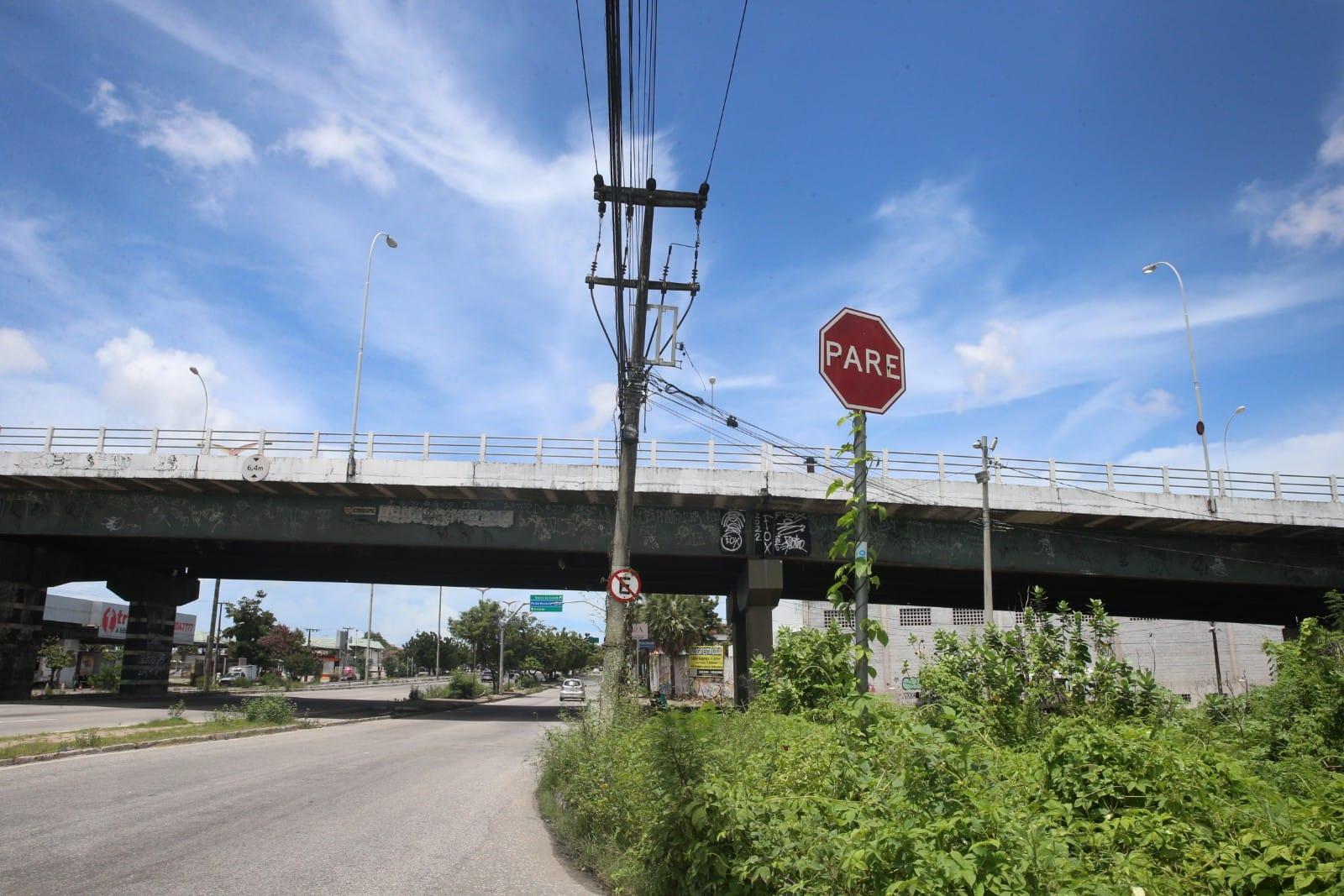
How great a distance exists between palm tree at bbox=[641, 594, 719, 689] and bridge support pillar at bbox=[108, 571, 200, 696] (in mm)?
28889

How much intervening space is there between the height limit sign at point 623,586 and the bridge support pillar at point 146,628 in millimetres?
32192

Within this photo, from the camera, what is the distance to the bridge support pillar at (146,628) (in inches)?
1422

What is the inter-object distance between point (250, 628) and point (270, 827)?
68404 millimetres

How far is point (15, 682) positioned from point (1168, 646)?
58668mm

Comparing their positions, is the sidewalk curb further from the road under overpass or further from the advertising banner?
the advertising banner

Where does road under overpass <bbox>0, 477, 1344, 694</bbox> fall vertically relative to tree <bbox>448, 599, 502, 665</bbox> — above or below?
above

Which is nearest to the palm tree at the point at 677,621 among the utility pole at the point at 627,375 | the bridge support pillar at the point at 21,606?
the bridge support pillar at the point at 21,606

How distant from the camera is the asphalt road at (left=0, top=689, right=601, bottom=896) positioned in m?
6.58

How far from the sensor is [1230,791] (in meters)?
4.14

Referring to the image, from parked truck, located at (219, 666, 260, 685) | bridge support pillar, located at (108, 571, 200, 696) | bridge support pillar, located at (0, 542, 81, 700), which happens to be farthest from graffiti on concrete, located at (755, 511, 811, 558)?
parked truck, located at (219, 666, 260, 685)

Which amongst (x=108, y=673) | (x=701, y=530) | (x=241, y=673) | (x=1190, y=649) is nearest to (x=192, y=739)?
(x=701, y=530)

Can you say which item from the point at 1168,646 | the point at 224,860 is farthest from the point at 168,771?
the point at 1168,646

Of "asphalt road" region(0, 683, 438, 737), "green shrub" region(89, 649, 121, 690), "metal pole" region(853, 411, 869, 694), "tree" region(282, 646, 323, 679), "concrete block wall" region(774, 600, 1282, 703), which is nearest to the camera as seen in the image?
"metal pole" region(853, 411, 869, 694)

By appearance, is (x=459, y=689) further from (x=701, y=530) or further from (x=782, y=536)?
(x=782, y=536)
